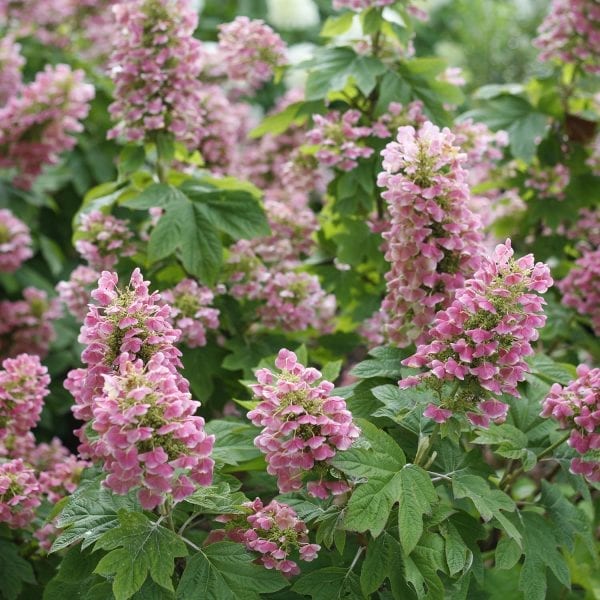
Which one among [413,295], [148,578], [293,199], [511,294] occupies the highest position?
[511,294]

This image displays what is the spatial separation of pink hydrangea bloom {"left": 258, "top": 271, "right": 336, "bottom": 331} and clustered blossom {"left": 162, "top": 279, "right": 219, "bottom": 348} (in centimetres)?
20

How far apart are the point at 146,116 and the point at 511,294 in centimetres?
131

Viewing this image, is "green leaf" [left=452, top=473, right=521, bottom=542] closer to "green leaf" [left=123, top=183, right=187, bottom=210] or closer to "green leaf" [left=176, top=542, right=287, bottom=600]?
"green leaf" [left=176, top=542, right=287, bottom=600]

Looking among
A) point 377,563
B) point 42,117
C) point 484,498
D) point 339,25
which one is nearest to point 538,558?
point 484,498

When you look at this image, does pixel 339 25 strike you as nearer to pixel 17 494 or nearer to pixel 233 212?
pixel 233 212

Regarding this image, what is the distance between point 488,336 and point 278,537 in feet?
1.75

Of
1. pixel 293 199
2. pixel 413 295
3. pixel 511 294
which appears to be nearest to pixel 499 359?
pixel 511 294

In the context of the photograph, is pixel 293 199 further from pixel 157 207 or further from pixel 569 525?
pixel 569 525

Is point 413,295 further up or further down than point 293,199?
further up

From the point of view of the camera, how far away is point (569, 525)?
6.33 feet

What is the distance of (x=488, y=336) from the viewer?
1573 millimetres

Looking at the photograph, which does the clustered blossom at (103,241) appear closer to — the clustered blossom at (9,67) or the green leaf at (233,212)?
the green leaf at (233,212)

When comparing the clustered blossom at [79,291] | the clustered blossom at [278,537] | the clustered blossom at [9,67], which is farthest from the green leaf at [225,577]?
the clustered blossom at [9,67]

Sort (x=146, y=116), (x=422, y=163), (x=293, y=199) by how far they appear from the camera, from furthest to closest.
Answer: (x=293, y=199)
(x=146, y=116)
(x=422, y=163)
